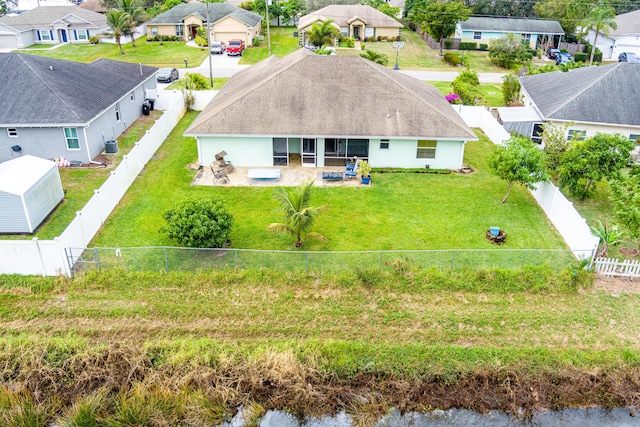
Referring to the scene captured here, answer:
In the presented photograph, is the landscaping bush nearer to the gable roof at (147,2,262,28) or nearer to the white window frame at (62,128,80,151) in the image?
the gable roof at (147,2,262,28)

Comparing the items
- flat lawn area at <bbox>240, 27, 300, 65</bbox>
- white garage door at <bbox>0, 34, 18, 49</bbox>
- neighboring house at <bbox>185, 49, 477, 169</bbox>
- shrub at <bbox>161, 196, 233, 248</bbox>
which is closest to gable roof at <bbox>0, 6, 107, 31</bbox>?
white garage door at <bbox>0, 34, 18, 49</bbox>

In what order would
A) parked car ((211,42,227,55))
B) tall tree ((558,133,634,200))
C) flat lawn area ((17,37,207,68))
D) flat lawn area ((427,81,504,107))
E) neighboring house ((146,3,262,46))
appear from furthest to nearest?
neighboring house ((146,3,262,46)), parked car ((211,42,227,55)), flat lawn area ((17,37,207,68)), flat lawn area ((427,81,504,107)), tall tree ((558,133,634,200))

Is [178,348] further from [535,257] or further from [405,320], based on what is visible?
[535,257]

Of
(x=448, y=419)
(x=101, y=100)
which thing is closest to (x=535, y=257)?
(x=448, y=419)

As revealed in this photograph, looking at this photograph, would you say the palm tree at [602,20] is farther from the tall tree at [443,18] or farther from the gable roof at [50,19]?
the gable roof at [50,19]

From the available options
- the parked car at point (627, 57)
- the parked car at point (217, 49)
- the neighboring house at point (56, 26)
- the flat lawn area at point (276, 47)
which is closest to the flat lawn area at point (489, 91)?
the flat lawn area at point (276, 47)

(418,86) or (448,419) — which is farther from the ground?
(418,86)
